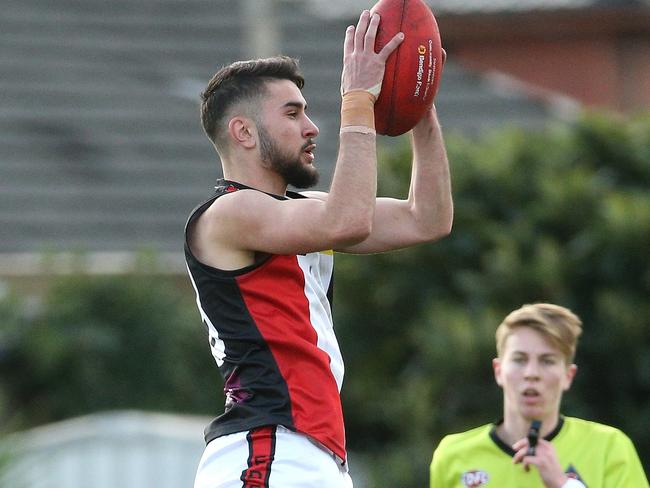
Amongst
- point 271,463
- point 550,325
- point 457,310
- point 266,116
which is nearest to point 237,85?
point 266,116

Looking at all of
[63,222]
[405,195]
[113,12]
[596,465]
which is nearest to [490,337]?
[405,195]

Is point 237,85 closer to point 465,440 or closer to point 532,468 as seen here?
point 465,440

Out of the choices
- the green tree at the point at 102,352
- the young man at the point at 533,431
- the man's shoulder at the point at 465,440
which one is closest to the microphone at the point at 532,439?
the young man at the point at 533,431

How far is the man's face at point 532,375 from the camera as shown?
5.63 metres

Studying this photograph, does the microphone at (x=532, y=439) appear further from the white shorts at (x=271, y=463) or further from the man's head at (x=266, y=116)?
the man's head at (x=266, y=116)

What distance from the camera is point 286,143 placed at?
479 centimetres

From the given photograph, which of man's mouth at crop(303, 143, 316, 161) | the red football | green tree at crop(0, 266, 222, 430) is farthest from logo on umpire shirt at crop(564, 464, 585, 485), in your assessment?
green tree at crop(0, 266, 222, 430)

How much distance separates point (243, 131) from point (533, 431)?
1.63 metres

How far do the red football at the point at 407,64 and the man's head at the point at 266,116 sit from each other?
0.27m

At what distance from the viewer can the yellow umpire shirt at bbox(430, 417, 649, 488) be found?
5.52 meters

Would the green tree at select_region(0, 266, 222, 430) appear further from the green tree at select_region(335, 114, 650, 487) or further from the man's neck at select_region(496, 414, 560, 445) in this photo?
the man's neck at select_region(496, 414, 560, 445)

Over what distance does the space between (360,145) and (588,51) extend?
14.0m

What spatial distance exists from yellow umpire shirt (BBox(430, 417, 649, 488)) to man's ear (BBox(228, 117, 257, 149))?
160cm

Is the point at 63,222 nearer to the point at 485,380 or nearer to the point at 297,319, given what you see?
the point at 485,380
